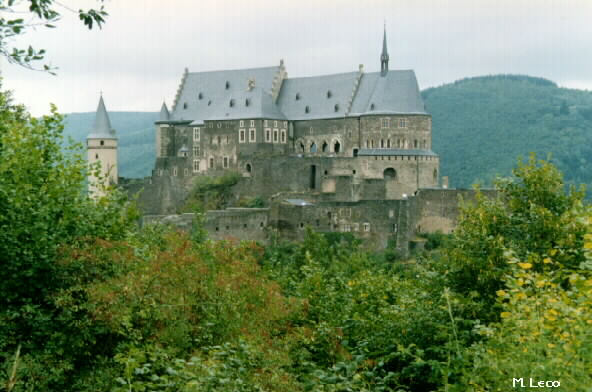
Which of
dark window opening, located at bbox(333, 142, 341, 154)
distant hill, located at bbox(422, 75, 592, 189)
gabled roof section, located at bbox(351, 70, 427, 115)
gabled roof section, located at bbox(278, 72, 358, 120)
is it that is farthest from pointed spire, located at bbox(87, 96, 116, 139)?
distant hill, located at bbox(422, 75, 592, 189)

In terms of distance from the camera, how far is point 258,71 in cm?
7206

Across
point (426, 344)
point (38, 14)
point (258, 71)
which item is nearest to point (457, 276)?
point (426, 344)

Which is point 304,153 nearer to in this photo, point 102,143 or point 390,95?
point 390,95

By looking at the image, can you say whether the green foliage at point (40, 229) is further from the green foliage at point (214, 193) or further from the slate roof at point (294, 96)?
the slate roof at point (294, 96)

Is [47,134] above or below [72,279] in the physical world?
above

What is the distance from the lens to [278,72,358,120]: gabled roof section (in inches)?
2625

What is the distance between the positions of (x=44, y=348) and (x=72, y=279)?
3.15 ft

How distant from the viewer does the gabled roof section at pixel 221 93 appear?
67.3 m

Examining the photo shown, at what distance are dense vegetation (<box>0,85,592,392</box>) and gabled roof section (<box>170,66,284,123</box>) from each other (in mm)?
51028

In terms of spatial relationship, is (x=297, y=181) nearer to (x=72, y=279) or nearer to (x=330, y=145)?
(x=330, y=145)

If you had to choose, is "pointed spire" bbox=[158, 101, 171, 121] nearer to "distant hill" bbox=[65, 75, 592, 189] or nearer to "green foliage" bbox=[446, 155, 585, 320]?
"distant hill" bbox=[65, 75, 592, 189]

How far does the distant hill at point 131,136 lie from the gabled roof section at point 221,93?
14817 millimetres

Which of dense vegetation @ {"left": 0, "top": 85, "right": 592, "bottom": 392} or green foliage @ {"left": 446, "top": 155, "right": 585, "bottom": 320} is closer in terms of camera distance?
dense vegetation @ {"left": 0, "top": 85, "right": 592, "bottom": 392}

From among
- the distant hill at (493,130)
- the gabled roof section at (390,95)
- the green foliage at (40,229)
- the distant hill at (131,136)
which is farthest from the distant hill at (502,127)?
the green foliage at (40,229)
